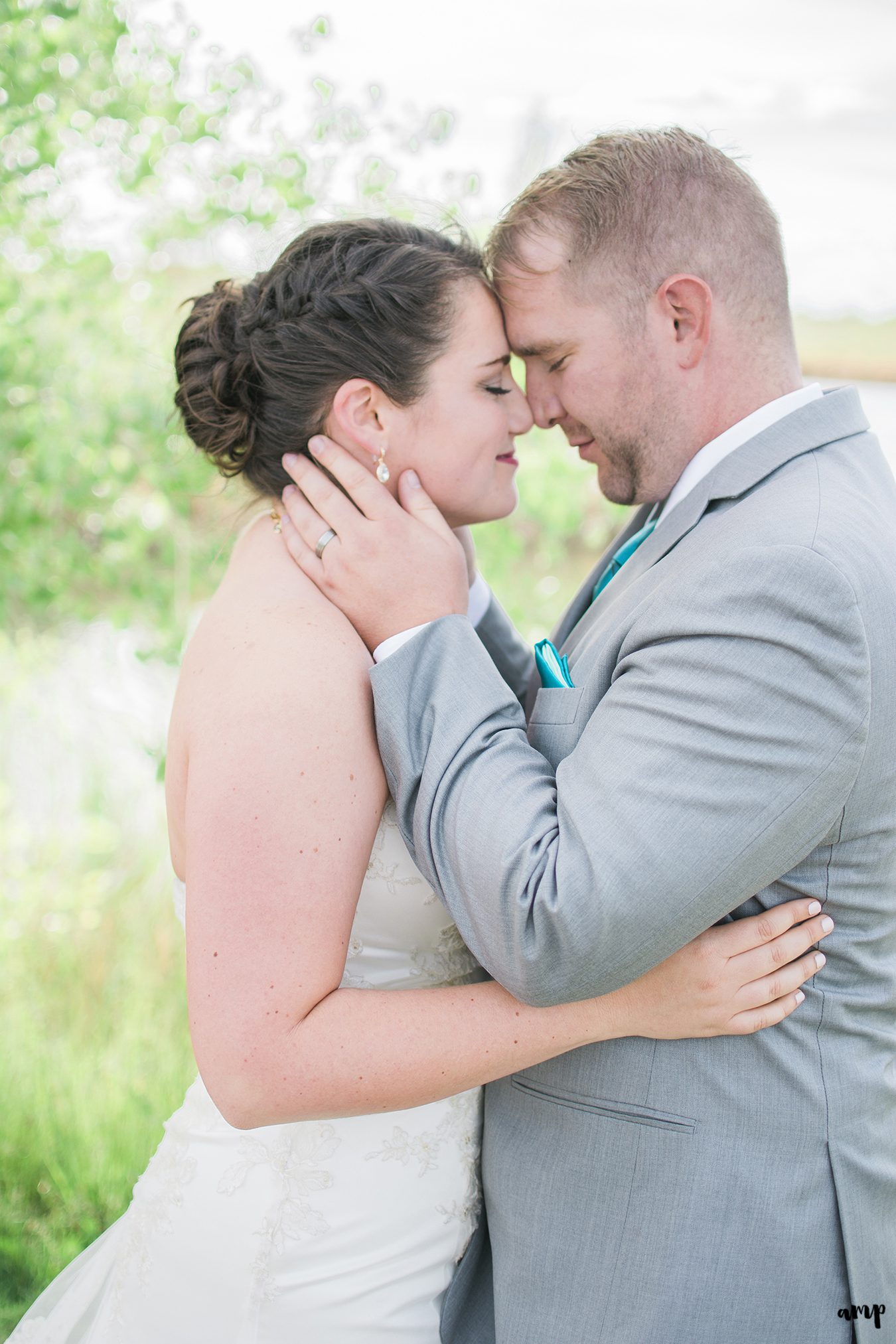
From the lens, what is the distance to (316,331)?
77.6 inches

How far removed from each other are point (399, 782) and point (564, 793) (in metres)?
0.27

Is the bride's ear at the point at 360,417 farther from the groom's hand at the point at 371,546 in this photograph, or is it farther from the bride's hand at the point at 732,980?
the bride's hand at the point at 732,980

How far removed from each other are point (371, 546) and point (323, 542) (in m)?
0.11

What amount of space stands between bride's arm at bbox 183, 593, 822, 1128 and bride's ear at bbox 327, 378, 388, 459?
0.54 metres

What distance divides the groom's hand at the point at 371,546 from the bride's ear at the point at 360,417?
0.13 feet

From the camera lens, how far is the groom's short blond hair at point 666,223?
6.63 ft

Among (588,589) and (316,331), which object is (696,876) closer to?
(588,589)

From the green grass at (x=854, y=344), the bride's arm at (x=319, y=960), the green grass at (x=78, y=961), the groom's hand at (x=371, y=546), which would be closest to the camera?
the bride's arm at (x=319, y=960)

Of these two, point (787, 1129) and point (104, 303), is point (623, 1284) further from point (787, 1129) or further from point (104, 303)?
point (104, 303)

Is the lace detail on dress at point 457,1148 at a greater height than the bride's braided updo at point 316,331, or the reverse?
the bride's braided updo at point 316,331

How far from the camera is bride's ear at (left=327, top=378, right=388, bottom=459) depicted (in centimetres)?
200

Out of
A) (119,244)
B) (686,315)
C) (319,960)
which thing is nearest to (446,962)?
(319,960)

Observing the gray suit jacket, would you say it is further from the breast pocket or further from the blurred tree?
the blurred tree

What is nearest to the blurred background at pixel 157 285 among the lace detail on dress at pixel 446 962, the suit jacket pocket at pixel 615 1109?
the lace detail on dress at pixel 446 962
